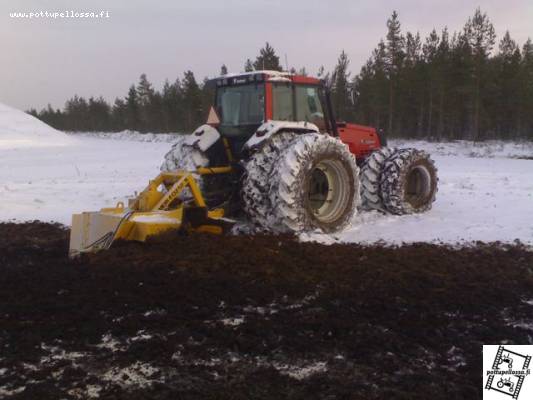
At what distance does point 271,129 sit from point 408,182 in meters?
3.75

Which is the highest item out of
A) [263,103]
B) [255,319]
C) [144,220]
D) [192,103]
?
[192,103]

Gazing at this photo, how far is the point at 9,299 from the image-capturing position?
441cm

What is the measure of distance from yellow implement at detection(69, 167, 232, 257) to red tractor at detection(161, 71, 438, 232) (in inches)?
25.3

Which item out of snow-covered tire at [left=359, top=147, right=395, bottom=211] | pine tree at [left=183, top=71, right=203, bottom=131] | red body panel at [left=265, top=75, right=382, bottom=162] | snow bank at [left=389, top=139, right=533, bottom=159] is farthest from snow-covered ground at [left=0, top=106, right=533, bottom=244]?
pine tree at [left=183, top=71, right=203, bottom=131]

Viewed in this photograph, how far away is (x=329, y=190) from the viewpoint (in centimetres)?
762

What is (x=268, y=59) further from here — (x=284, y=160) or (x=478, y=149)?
(x=284, y=160)

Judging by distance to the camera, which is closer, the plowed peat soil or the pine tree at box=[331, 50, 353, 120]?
the plowed peat soil

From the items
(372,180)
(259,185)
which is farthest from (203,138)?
(372,180)

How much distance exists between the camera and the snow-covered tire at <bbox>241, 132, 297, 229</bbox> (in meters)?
6.39

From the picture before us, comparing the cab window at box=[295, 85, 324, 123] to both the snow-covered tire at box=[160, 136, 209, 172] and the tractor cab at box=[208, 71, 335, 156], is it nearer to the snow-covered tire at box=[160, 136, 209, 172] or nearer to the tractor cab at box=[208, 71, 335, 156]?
the tractor cab at box=[208, 71, 335, 156]

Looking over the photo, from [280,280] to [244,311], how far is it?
0.82 meters

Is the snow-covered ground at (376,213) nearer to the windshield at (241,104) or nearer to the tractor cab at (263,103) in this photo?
the tractor cab at (263,103)

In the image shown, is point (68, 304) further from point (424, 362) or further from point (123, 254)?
point (424, 362)

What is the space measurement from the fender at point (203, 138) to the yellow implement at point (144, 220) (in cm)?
106
